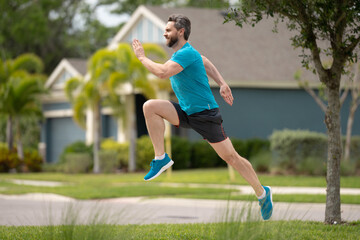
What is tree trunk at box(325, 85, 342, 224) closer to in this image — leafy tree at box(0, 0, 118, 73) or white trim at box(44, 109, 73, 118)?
white trim at box(44, 109, 73, 118)

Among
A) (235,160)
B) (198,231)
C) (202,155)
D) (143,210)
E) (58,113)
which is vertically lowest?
(202,155)

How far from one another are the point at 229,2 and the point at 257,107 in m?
18.7

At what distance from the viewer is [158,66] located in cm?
638

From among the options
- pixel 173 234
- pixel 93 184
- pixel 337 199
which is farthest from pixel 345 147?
pixel 173 234

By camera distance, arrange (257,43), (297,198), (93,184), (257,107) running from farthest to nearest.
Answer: (257,43) → (257,107) → (93,184) → (297,198)

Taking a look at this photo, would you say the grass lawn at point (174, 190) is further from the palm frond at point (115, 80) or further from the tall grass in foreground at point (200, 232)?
the palm frond at point (115, 80)

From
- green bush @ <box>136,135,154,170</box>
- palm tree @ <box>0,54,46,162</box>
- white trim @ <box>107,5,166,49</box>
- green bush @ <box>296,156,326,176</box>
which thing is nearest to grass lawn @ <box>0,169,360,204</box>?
green bush @ <box>296,156,326,176</box>

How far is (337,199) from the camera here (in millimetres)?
8109

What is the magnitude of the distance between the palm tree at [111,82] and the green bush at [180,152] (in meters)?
1.57

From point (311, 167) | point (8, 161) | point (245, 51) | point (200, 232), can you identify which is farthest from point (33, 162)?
point (200, 232)

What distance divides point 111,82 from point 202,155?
16.1 ft

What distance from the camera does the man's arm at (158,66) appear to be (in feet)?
20.9

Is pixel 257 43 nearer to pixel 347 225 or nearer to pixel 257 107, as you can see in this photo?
pixel 257 107

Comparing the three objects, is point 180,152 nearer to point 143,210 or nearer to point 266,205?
point 143,210
